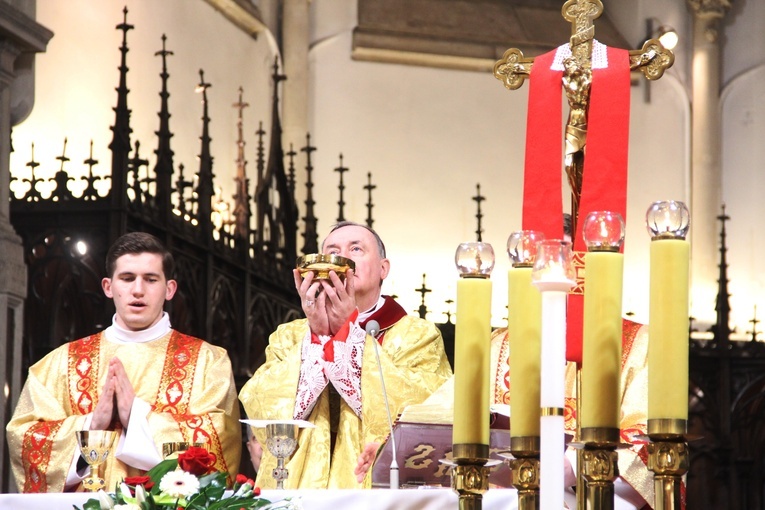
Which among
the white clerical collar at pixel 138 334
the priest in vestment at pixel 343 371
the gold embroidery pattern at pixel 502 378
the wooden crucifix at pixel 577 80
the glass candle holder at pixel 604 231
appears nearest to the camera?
the glass candle holder at pixel 604 231

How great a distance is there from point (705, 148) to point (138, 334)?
8.51 m

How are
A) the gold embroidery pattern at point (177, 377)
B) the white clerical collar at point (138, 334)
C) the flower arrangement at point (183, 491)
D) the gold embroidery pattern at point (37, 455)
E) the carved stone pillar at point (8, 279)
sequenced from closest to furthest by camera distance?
the flower arrangement at point (183, 491), the gold embroidery pattern at point (37, 455), the gold embroidery pattern at point (177, 377), the white clerical collar at point (138, 334), the carved stone pillar at point (8, 279)

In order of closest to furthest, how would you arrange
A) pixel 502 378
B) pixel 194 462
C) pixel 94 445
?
pixel 194 462
pixel 94 445
pixel 502 378

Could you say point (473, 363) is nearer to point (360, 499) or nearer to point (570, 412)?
point (360, 499)

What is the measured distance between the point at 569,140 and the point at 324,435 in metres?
1.96

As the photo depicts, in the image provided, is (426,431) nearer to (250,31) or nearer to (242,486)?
(242,486)

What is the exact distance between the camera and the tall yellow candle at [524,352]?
2.39 m

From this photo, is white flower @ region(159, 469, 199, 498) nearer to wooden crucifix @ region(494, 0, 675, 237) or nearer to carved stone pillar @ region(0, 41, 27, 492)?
wooden crucifix @ region(494, 0, 675, 237)

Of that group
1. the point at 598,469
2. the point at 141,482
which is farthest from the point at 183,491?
the point at 598,469

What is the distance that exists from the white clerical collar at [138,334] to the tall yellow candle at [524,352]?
10.2 feet

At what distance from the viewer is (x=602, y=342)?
2.30 meters

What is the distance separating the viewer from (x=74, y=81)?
9.62 metres

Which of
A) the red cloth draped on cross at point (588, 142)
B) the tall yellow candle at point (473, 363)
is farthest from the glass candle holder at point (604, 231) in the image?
the red cloth draped on cross at point (588, 142)

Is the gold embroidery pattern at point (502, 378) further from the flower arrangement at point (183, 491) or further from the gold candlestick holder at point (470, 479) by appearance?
the gold candlestick holder at point (470, 479)
